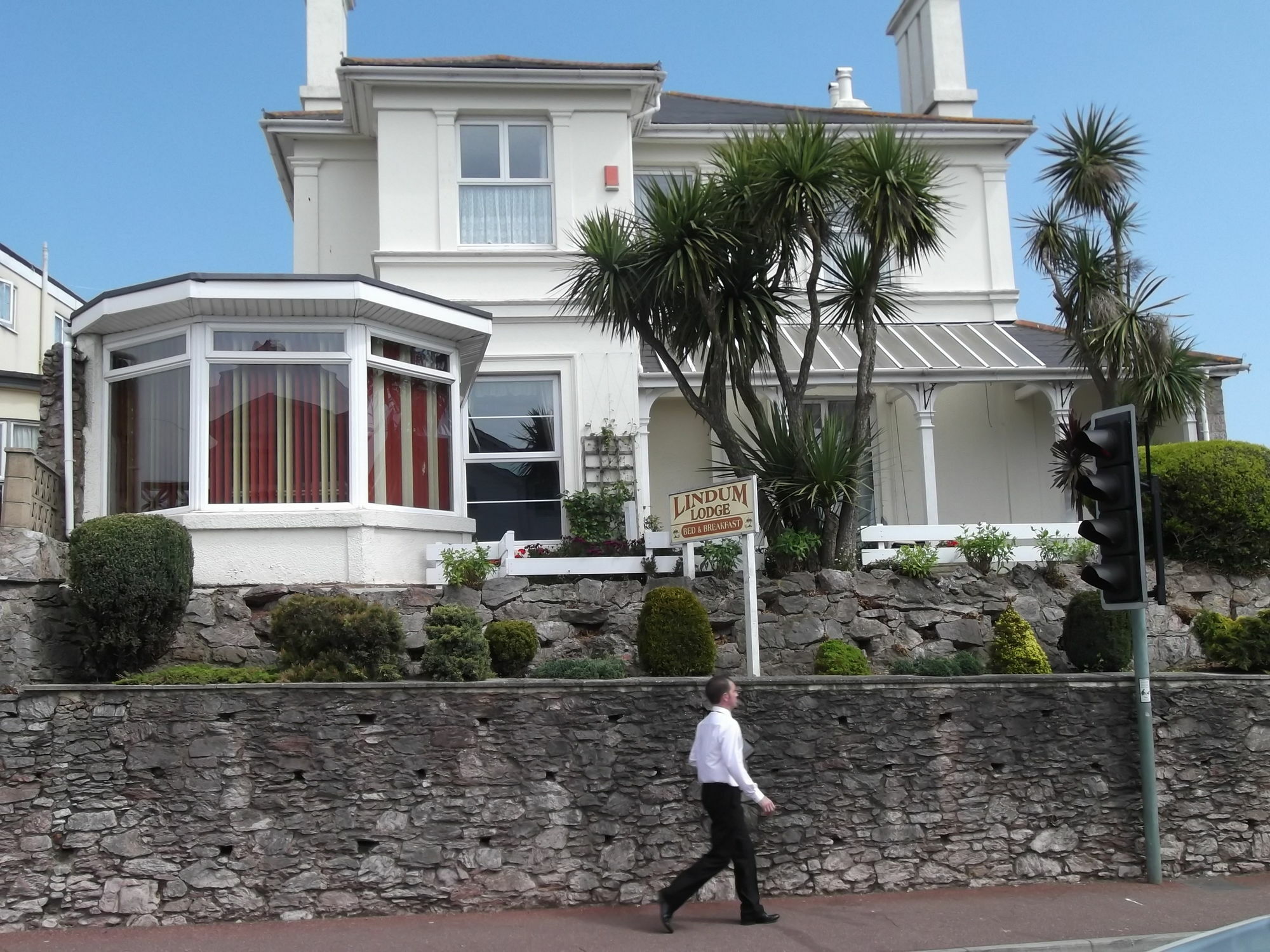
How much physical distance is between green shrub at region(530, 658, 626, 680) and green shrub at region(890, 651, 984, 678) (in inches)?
103

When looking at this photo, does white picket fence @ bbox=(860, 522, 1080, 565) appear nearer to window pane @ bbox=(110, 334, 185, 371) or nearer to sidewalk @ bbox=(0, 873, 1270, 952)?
sidewalk @ bbox=(0, 873, 1270, 952)

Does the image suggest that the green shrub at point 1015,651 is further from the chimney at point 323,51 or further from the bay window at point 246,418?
the chimney at point 323,51

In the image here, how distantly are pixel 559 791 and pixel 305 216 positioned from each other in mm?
12218

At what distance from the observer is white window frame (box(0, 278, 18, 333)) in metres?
26.4

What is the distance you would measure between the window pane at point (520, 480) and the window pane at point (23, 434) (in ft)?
26.9

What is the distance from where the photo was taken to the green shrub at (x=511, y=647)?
10.4 m

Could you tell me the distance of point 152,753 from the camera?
7980 millimetres

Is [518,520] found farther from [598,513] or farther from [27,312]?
[27,312]

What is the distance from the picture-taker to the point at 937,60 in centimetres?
2139

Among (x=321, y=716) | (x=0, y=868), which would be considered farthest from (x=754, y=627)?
(x=0, y=868)

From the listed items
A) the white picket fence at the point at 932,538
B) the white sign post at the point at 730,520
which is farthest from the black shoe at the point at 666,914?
the white picket fence at the point at 932,538

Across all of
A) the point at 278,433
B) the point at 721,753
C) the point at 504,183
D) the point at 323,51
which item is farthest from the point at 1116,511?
the point at 323,51

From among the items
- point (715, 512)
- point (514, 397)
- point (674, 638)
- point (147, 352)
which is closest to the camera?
point (715, 512)

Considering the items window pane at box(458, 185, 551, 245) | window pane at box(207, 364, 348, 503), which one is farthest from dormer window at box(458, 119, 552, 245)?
window pane at box(207, 364, 348, 503)
